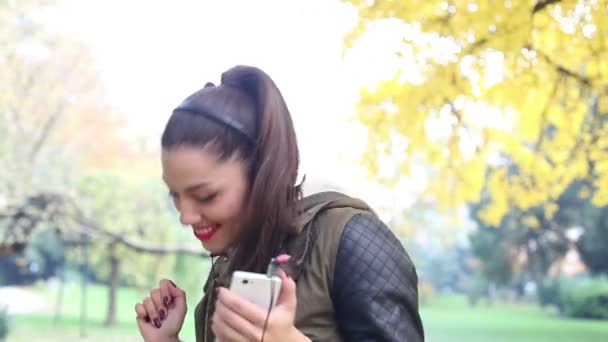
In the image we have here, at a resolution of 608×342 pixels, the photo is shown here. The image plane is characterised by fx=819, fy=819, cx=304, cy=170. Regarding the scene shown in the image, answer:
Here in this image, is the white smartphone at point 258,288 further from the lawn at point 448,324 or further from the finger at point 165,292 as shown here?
the lawn at point 448,324

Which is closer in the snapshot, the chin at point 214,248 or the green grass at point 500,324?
the chin at point 214,248

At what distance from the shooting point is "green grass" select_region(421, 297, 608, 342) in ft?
29.2

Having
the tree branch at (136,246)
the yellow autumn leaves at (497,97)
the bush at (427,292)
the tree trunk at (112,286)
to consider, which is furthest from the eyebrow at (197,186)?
the bush at (427,292)

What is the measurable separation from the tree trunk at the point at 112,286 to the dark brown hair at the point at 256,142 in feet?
22.8

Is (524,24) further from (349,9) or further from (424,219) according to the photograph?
(424,219)

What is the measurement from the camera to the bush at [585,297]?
932cm

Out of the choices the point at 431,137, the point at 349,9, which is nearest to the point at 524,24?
the point at 349,9

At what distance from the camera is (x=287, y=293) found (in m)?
0.48

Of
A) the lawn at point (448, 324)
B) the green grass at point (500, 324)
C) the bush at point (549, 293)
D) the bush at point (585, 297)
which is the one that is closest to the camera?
the lawn at point (448, 324)

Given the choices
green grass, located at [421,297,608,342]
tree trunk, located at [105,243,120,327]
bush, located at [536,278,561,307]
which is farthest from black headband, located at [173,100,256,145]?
bush, located at [536,278,561,307]

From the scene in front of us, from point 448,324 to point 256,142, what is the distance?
9206 mm

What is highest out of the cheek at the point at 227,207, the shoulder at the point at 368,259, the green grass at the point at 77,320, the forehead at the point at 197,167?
the forehead at the point at 197,167

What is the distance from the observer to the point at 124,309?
8641 millimetres

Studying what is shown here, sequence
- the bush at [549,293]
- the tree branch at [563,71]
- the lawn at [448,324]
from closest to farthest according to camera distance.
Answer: the tree branch at [563,71], the lawn at [448,324], the bush at [549,293]
